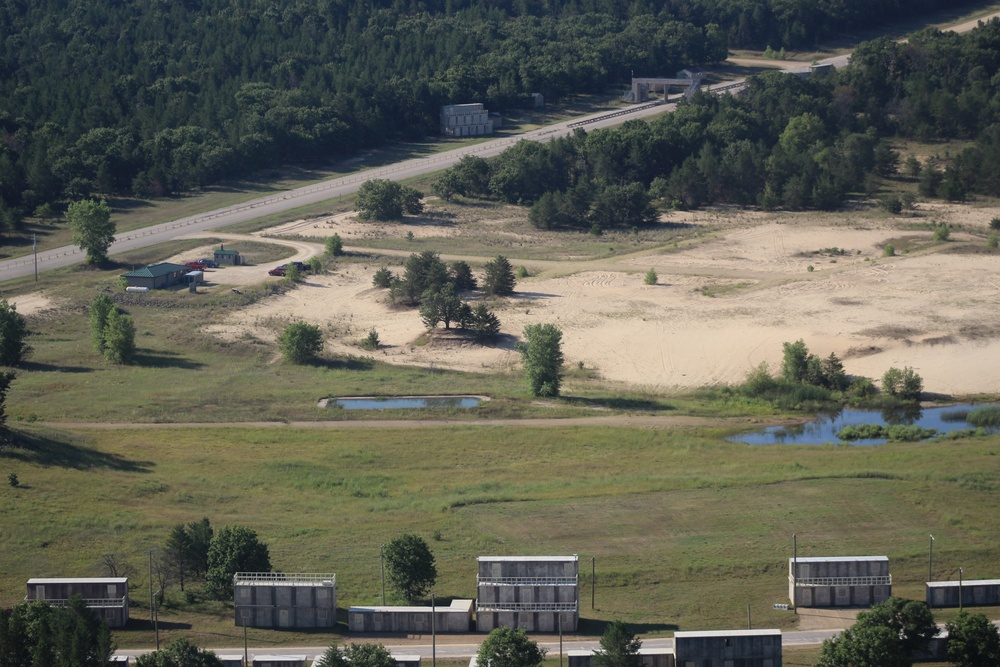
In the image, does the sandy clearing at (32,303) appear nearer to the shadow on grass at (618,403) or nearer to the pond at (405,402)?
the pond at (405,402)

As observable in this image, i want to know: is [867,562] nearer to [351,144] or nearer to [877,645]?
[877,645]

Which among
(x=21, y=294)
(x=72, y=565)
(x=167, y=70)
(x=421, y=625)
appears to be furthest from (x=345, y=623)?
(x=167, y=70)

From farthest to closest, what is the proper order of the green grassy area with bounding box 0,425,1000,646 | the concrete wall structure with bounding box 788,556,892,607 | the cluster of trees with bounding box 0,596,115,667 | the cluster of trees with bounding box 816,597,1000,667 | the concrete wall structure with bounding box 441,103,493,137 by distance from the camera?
the concrete wall structure with bounding box 441,103,493,137, the green grassy area with bounding box 0,425,1000,646, the concrete wall structure with bounding box 788,556,892,607, the cluster of trees with bounding box 0,596,115,667, the cluster of trees with bounding box 816,597,1000,667

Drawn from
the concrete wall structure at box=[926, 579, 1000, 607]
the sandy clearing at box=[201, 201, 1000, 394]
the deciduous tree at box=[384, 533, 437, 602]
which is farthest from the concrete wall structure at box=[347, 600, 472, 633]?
the sandy clearing at box=[201, 201, 1000, 394]

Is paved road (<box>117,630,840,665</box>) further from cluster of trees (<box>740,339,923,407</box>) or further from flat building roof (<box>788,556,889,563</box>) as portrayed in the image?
cluster of trees (<box>740,339,923,407</box>)

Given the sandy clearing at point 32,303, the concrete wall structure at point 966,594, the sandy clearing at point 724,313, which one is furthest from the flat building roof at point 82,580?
the sandy clearing at point 32,303
